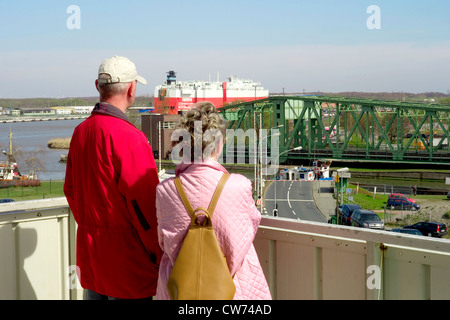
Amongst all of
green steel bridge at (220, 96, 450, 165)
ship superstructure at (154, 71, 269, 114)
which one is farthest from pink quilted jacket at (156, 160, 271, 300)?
ship superstructure at (154, 71, 269, 114)

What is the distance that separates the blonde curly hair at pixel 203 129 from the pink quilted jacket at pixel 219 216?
5cm

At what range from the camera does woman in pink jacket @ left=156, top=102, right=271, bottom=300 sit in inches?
80.4

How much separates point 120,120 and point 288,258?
97 centimetres

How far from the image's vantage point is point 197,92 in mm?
78750

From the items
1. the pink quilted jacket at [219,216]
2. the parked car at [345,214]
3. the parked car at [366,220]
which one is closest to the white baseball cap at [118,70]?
the pink quilted jacket at [219,216]

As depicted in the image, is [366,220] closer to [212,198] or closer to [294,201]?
[294,201]

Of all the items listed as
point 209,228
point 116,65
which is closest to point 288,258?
point 209,228

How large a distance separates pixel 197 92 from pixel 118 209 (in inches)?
3032
